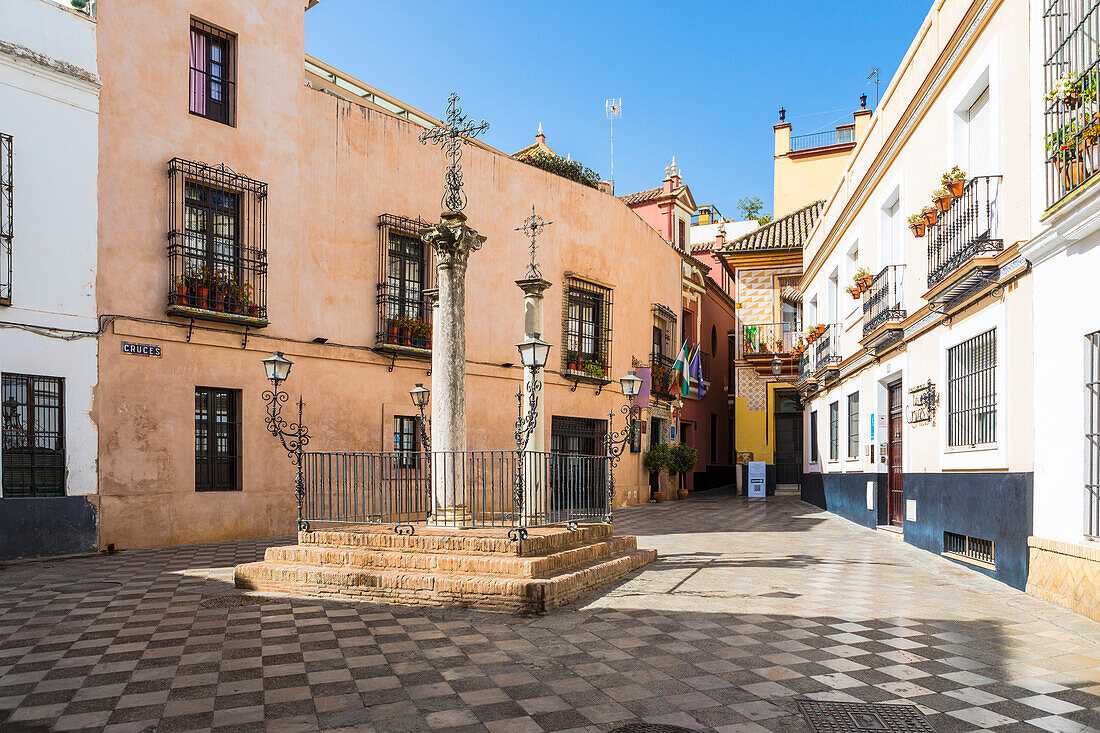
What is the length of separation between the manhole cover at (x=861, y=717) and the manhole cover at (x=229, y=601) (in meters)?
5.37

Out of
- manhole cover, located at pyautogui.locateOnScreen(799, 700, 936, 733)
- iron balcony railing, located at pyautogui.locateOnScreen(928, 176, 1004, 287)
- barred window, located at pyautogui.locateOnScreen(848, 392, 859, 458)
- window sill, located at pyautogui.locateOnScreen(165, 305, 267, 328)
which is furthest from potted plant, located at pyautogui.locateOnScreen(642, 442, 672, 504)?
manhole cover, located at pyautogui.locateOnScreen(799, 700, 936, 733)

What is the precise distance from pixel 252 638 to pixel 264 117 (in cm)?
1030

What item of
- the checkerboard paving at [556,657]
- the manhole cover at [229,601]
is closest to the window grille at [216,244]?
the checkerboard paving at [556,657]

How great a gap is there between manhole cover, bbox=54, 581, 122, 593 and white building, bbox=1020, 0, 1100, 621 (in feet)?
30.7

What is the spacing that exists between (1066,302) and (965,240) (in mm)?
2576

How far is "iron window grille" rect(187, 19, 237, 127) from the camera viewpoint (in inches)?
526

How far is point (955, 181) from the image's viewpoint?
9.86 m

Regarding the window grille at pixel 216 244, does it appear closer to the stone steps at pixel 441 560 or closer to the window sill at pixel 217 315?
the window sill at pixel 217 315

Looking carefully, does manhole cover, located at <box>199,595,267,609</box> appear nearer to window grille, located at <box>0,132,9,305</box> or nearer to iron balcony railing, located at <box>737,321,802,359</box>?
window grille, located at <box>0,132,9,305</box>

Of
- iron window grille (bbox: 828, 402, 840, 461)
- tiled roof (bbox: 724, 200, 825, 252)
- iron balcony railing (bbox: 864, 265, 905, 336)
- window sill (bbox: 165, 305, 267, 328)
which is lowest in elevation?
iron window grille (bbox: 828, 402, 840, 461)

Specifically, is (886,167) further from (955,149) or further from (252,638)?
(252,638)

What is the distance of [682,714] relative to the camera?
4.64 metres

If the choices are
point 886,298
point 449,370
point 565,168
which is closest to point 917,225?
point 886,298

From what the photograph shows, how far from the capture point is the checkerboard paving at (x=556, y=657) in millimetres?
4645
